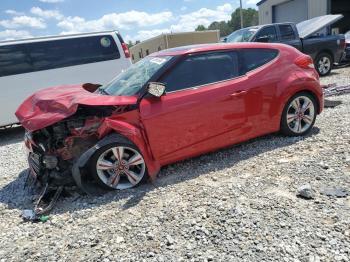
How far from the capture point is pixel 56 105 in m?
4.08

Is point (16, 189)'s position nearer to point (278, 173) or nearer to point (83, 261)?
point (83, 261)

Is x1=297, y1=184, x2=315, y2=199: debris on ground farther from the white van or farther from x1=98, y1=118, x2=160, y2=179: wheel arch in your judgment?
the white van

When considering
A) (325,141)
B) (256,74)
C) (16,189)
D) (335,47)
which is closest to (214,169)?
(256,74)

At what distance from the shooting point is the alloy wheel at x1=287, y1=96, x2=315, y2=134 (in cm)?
501

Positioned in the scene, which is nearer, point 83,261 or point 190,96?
point 83,261

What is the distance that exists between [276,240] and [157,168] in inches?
69.3

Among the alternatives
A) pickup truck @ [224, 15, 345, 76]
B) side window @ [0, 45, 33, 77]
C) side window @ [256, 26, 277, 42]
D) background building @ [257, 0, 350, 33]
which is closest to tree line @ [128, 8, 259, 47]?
background building @ [257, 0, 350, 33]

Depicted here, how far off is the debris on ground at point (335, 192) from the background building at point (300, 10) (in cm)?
2096

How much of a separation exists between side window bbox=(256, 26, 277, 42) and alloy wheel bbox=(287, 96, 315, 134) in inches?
235

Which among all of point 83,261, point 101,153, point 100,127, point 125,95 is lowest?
point 83,261

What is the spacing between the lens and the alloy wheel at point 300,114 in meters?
5.01

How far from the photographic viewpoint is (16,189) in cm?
454

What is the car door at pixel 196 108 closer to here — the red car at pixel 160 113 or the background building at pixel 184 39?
the red car at pixel 160 113

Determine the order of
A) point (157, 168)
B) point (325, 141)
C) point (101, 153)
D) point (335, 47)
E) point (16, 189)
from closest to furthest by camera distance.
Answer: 1. point (101, 153)
2. point (157, 168)
3. point (16, 189)
4. point (325, 141)
5. point (335, 47)
